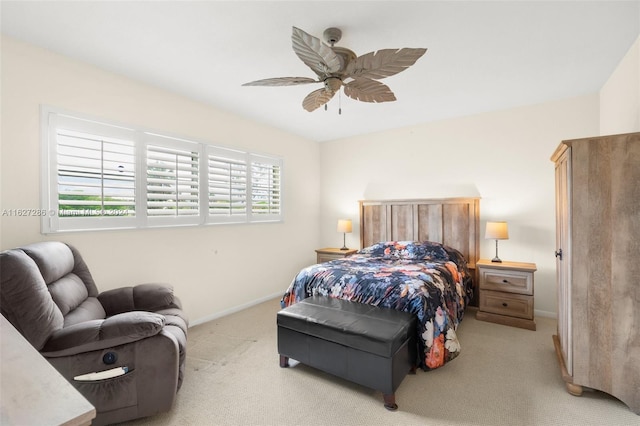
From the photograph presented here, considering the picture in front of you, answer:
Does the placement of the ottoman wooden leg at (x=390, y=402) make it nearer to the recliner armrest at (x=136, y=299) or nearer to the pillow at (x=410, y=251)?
the recliner armrest at (x=136, y=299)

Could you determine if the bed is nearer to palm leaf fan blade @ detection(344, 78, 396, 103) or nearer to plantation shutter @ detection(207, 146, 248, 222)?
plantation shutter @ detection(207, 146, 248, 222)

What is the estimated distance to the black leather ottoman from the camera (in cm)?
193

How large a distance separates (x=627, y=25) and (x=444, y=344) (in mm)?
2610

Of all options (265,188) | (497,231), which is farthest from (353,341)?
(265,188)

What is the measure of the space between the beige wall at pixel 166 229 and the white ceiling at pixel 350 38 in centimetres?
20

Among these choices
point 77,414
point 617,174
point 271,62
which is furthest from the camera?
point 271,62

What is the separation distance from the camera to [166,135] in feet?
10.2

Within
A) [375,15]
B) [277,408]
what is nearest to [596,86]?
[375,15]

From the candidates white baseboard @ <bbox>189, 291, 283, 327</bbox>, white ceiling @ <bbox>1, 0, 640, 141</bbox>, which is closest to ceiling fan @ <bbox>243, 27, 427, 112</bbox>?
white ceiling @ <bbox>1, 0, 640, 141</bbox>

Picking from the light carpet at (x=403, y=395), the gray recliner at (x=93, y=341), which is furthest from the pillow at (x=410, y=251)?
the gray recliner at (x=93, y=341)

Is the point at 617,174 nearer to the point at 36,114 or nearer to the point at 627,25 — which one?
the point at 627,25

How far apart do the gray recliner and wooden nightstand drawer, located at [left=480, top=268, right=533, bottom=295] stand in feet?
10.3

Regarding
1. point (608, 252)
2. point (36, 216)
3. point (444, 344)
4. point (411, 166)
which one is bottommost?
point (444, 344)

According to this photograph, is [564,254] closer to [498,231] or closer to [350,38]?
[498,231]
